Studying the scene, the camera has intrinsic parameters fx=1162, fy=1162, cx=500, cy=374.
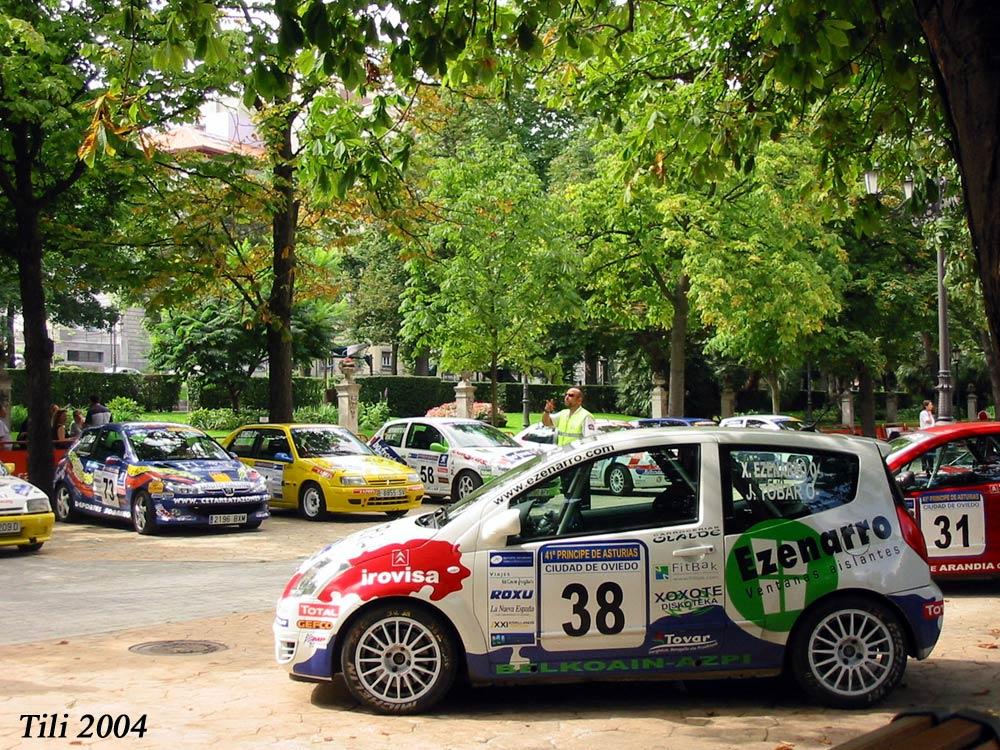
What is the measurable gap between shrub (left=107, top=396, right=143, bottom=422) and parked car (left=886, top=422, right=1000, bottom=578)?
118 ft

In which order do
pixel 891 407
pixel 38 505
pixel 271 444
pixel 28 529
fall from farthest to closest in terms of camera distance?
pixel 891 407
pixel 271 444
pixel 38 505
pixel 28 529

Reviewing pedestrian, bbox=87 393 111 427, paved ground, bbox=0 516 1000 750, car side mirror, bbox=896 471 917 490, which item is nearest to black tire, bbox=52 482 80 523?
pedestrian, bbox=87 393 111 427

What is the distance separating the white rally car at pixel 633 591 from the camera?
697 cm

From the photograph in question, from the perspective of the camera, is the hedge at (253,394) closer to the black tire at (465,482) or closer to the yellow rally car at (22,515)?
the black tire at (465,482)

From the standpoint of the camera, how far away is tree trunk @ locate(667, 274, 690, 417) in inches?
1296

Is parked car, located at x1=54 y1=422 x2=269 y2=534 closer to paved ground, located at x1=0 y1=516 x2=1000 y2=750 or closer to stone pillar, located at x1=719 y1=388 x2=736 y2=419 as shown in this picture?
paved ground, located at x1=0 y1=516 x2=1000 y2=750

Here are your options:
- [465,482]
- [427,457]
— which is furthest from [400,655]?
[427,457]

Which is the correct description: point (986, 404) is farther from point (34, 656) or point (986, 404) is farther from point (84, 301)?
point (34, 656)

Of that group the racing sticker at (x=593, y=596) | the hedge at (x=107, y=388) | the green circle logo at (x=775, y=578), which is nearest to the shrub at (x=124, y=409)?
the hedge at (x=107, y=388)

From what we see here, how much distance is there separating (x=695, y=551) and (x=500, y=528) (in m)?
1.20

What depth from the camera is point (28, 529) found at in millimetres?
14469

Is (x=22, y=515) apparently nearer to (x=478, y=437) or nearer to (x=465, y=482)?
(x=465, y=482)

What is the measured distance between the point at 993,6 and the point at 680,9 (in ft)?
26.2

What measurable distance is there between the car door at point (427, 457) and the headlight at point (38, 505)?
8.22 metres
